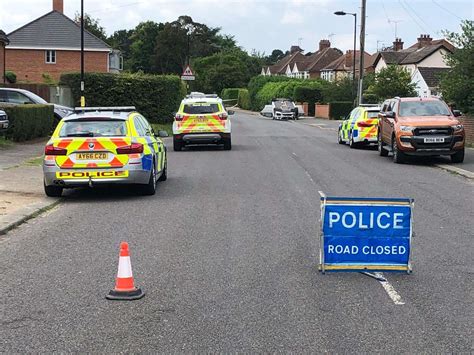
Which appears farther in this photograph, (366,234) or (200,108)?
(200,108)

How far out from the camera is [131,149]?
12.4 metres

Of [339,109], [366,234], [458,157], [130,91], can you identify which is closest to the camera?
[366,234]

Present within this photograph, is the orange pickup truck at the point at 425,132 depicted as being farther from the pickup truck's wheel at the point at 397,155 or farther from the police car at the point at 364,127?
the police car at the point at 364,127

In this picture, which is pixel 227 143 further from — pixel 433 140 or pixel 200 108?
pixel 433 140

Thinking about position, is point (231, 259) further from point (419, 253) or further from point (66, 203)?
point (66, 203)

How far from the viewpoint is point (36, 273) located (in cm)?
745

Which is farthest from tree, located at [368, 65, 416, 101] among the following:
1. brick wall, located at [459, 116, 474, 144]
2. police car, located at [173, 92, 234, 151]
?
police car, located at [173, 92, 234, 151]

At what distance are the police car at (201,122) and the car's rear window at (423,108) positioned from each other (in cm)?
588

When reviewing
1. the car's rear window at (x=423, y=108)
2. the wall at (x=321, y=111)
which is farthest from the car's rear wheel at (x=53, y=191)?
the wall at (x=321, y=111)

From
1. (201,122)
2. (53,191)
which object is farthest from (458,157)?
(53,191)

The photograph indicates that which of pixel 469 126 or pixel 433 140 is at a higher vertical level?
pixel 469 126

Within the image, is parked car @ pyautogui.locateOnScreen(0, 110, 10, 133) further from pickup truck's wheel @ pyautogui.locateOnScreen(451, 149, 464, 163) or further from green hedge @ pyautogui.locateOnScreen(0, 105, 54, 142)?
pickup truck's wheel @ pyautogui.locateOnScreen(451, 149, 464, 163)

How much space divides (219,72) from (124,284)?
10643 centimetres

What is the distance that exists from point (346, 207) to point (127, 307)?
91.3 inches
